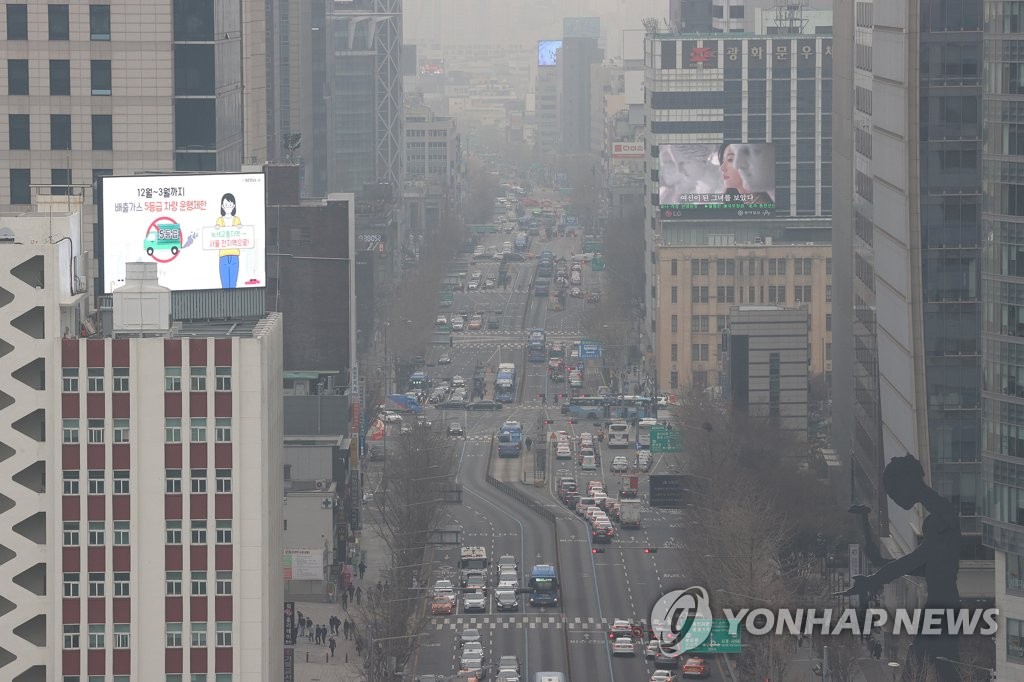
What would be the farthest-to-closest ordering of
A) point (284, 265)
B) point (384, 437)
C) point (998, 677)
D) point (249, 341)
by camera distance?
point (384, 437) → point (284, 265) → point (998, 677) → point (249, 341)

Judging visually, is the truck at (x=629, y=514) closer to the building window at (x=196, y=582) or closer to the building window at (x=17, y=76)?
the building window at (x=17, y=76)

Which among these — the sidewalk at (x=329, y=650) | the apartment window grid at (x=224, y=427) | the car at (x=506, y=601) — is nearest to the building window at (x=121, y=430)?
the apartment window grid at (x=224, y=427)

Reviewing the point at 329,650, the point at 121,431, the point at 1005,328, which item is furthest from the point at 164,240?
the point at 329,650

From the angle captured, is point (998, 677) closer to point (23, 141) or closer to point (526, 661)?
point (526, 661)

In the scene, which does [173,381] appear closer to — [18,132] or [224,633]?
[224,633]

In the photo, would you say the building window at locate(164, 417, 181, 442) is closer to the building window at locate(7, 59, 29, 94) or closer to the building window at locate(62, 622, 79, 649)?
the building window at locate(62, 622, 79, 649)

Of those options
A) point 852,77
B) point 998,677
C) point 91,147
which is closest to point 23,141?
point 91,147
